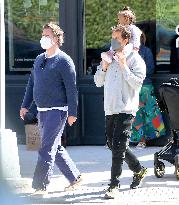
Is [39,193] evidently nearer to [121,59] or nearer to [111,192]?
[111,192]

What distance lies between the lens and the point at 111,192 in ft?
26.8

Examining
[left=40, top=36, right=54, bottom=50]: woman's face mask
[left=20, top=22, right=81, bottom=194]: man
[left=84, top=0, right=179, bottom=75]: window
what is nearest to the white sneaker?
[left=20, top=22, right=81, bottom=194]: man

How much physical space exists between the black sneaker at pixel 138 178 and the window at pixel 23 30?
153 inches

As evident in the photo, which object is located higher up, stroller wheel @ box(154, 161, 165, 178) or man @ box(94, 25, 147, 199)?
man @ box(94, 25, 147, 199)

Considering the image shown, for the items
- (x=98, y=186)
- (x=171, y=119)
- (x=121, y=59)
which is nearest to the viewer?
(x=121, y=59)

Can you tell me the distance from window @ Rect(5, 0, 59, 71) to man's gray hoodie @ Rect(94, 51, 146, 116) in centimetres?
393

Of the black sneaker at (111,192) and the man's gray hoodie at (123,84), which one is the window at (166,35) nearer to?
the man's gray hoodie at (123,84)

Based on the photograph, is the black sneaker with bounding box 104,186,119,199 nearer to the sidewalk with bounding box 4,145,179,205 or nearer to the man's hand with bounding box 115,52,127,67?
the sidewalk with bounding box 4,145,179,205

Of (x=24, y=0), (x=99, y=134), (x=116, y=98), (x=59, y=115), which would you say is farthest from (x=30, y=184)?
(x=24, y=0)

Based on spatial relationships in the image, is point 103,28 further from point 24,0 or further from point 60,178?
point 60,178

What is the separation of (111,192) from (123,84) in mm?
1184

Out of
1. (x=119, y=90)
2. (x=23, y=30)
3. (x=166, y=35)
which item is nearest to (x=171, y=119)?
(x=119, y=90)

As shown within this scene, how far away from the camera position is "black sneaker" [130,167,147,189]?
28.1ft

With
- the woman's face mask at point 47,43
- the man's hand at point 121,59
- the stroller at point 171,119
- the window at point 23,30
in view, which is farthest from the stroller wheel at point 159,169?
the window at point 23,30
